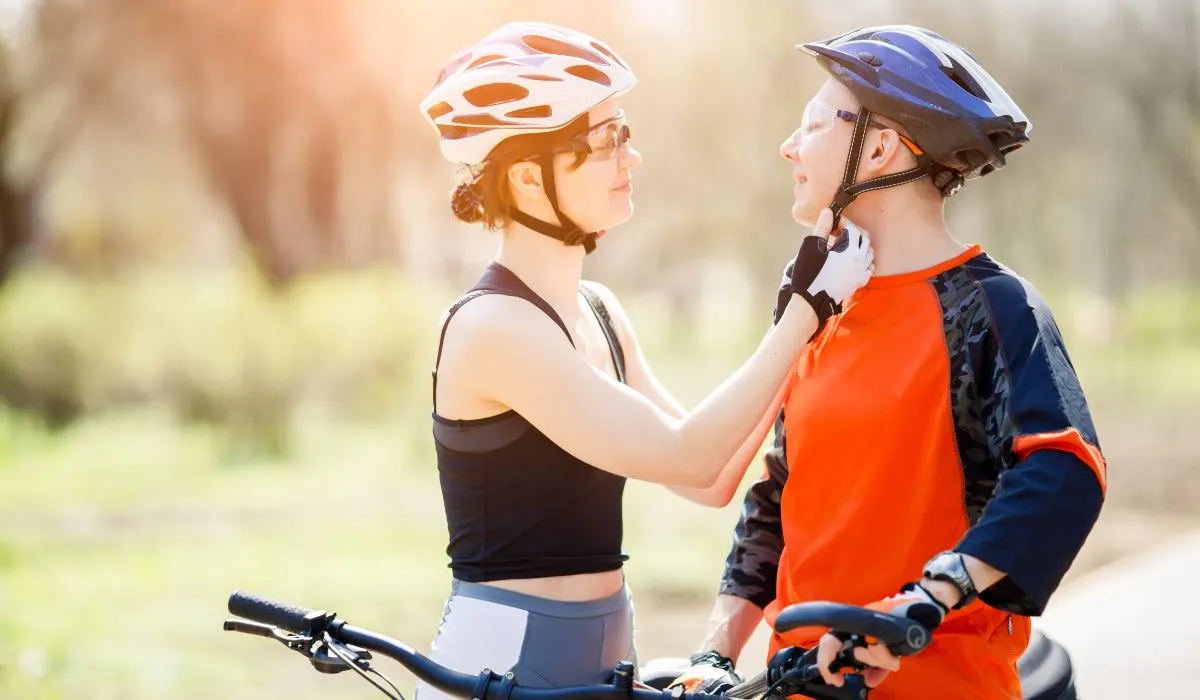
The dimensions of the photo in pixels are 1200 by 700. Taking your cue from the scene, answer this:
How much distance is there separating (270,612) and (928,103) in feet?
5.69

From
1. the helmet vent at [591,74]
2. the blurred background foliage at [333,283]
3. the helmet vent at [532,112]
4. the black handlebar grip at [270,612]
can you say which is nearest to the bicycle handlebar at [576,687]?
the black handlebar grip at [270,612]

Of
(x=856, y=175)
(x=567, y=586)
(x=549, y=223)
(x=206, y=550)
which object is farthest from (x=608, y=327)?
(x=206, y=550)

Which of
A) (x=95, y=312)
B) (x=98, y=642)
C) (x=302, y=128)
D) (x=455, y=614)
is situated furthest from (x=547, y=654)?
(x=302, y=128)

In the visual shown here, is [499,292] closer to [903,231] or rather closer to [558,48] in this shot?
[558,48]

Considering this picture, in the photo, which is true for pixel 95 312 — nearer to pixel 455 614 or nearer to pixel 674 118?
pixel 455 614

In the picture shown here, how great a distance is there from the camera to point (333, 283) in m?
16.0

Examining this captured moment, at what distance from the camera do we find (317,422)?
15.3m

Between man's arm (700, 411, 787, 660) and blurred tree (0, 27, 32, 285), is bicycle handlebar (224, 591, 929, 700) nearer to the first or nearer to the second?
man's arm (700, 411, 787, 660)

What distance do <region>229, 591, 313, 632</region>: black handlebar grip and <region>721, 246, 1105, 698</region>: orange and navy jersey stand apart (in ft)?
3.37

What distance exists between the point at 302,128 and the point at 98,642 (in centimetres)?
1501

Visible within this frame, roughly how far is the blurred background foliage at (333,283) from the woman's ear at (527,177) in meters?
4.92

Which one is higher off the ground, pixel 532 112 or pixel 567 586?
pixel 532 112

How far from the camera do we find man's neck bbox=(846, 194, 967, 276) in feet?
8.36

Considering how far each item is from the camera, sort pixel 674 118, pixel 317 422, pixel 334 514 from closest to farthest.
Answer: pixel 334 514
pixel 317 422
pixel 674 118
